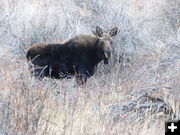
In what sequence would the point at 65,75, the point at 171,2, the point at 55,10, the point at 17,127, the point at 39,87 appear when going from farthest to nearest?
the point at 55,10, the point at 171,2, the point at 65,75, the point at 39,87, the point at 17,127

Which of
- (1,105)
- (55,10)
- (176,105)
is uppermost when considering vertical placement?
(55,10)

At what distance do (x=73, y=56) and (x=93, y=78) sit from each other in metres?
0.54

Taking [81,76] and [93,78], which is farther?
[93,78]

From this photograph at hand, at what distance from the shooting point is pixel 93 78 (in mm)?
9031

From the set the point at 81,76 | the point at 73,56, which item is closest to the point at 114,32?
the point at 73,56

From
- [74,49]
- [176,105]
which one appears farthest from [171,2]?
[176,105]

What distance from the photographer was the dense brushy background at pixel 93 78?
5355 millimetres

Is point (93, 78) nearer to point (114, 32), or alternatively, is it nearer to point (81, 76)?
point (81, 76)

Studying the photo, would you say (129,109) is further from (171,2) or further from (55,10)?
(55,10)

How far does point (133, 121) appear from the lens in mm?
6375

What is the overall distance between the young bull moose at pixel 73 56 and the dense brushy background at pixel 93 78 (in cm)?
19

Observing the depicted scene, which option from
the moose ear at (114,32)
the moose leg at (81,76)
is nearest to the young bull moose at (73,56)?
the moose leg at (81,76)

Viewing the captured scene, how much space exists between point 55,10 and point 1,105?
10.7 metres

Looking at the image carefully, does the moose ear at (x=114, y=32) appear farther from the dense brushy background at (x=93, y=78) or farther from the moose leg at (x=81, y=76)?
the moose leg at (x=81, y=76)
